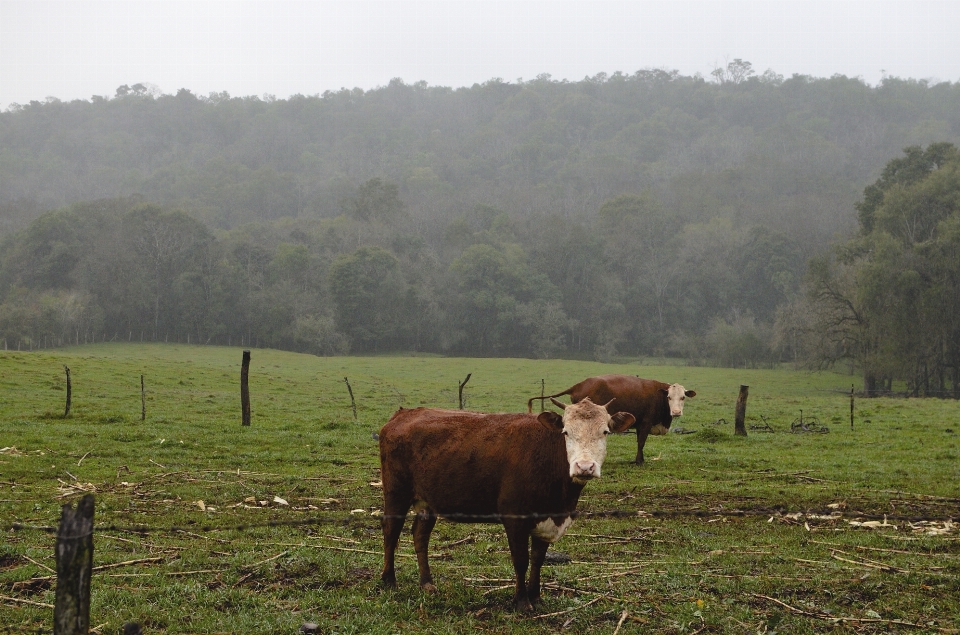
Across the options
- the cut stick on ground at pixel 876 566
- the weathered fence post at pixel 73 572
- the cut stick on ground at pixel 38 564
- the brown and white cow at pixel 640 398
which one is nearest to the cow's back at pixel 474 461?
Answer: the cut stick on ground at pixel 38 564

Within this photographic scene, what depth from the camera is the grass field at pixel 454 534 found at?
7211mm

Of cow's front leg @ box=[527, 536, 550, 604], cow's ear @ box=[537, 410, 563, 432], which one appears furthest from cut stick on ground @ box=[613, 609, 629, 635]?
cow's ear @ box=[537, 410, 563, 432]

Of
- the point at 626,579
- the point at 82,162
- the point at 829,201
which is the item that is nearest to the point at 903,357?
the point at 626,579

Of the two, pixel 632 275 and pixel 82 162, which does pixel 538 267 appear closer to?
pixel 632 275

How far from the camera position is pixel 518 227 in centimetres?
10838

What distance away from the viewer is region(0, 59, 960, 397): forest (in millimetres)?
52250

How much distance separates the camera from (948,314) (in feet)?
153

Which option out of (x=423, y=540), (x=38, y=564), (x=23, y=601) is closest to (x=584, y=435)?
(x=423, y=540)

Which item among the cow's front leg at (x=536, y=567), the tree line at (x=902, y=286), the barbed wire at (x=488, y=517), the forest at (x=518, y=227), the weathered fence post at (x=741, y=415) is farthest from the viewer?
the forest at (x=518, y=227)

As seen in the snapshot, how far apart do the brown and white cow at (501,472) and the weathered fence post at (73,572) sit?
10.4 ft

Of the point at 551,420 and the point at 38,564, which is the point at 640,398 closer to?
the point at 551,420

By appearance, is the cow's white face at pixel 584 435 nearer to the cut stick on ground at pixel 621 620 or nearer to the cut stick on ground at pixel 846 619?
the cut stick on ground at pixel 621 620

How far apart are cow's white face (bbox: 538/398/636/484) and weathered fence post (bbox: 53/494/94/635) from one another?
154 inches

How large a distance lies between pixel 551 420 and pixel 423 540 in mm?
1862
